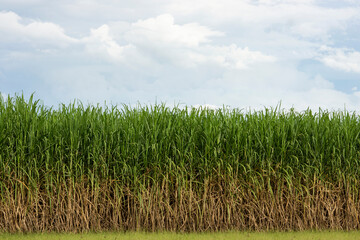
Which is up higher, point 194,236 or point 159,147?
point 159,147

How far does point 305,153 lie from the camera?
6590 mm

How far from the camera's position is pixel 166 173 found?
6.11m

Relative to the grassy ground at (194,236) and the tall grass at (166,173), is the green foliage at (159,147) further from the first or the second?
the grassy ground at (194,236)

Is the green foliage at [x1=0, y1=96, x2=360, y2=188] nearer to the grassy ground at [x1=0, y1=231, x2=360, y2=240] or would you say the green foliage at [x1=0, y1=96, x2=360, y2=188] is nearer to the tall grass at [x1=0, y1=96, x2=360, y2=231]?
the tall grass at [x1=0, y1=96, x2=360, y2=231]

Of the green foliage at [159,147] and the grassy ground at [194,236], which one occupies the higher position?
the green foliage at [159,147]

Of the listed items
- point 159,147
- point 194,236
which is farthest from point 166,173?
point 194,236

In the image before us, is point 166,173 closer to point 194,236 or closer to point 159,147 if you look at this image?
point 159,147

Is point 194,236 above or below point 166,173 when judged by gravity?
below

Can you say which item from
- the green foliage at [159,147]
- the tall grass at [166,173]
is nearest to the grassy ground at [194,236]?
the tall grass at [166,173]

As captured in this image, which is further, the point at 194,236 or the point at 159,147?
the point at 159,147

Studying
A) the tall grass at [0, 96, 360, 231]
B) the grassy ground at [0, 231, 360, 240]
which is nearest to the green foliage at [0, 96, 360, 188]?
the tall grass at [0, 96, 360, 231]

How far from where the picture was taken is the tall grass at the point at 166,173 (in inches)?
236

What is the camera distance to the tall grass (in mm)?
5992

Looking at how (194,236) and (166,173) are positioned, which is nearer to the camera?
(194,236)
